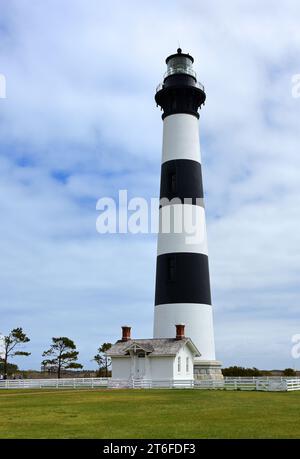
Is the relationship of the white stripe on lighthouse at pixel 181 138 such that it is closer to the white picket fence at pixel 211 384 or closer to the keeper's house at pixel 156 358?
the keeper's house at pixel 156 358

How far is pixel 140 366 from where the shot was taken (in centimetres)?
3616

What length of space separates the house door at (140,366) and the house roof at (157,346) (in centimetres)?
89

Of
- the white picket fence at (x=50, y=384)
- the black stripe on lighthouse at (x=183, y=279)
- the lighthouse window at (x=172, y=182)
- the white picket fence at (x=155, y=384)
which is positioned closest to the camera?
the white picket fence at (x=155, y=384)

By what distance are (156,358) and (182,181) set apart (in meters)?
12.3

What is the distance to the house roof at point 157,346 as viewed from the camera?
34.7 metres

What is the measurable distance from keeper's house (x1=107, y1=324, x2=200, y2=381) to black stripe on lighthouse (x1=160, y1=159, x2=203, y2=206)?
909cm

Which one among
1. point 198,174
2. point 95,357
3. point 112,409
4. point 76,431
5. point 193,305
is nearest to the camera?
point 76,431

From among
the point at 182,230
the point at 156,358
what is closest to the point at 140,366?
the point at 156,358

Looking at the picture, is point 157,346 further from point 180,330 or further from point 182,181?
point 182,181

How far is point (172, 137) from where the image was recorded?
38.4 metres

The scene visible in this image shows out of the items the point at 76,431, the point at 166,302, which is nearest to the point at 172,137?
the point at 166,302

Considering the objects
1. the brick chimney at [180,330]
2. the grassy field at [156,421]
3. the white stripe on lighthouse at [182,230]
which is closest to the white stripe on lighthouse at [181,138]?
the white stripe on lighthouse at [182,230]

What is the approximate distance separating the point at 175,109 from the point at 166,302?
14.1 m

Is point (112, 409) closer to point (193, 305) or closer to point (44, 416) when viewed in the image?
point (44, 416)
